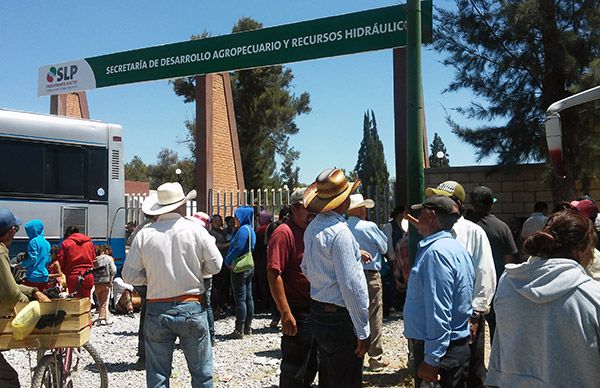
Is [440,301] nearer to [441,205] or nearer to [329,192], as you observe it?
[441,205]

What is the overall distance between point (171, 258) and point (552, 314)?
286 centimetres

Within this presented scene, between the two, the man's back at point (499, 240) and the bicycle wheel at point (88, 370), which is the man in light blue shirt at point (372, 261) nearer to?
the man's back at point (499, 240)

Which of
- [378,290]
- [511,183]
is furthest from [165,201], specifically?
[511,183]

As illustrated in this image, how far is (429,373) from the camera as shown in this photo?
340cm

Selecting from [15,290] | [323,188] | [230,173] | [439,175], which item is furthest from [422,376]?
[230,173]

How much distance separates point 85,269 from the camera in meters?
9.48

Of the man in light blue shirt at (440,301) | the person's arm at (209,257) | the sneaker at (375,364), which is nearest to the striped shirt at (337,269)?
the man in light blue shirt at (440,301)

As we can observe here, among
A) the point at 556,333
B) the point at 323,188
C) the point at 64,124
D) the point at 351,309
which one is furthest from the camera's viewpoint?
the point at 64,124

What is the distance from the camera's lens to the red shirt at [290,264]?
15.3 feet

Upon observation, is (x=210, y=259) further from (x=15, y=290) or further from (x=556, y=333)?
(x=556, y=333)

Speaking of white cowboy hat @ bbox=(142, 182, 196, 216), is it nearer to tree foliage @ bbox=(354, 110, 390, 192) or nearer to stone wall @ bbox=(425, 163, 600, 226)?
stone wall @ bbox=(425, 163, 600, 226)

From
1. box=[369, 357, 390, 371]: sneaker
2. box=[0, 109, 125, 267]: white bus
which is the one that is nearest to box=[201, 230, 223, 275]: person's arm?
box=[369, 357, 390, 371]: sneaker

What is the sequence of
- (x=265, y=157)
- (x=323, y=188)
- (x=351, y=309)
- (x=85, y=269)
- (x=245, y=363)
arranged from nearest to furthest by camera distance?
(x=351, y=309) → (x=323, y=188) → (x=245, y=363) → (x=85, y=269) → (x=265, y=157)

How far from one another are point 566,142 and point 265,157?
2491cm
